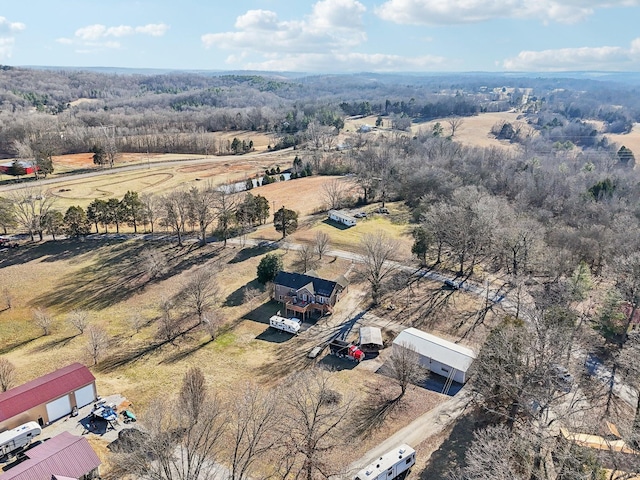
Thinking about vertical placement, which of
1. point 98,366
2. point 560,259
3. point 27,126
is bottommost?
Result: point 98,366

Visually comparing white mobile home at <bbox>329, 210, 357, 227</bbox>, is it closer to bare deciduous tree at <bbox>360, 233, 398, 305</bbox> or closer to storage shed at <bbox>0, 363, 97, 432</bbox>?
bare deciduous tree at <bbox>360, 233, 398, 305</bbox>

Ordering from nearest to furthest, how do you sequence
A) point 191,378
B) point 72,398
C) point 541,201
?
point 191,378
point 72,398
point 541,201

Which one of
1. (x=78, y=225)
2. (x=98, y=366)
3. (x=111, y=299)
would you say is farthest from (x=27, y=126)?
(x=98, y=366)

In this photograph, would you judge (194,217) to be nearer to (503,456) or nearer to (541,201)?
(503,456)

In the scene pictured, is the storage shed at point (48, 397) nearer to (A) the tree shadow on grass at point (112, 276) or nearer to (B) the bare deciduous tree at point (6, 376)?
(B) the bare deciduous tree at point (6, 376)

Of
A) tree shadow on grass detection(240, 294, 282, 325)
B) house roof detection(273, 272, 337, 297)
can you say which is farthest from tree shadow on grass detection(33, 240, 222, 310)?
house roof detection(273, 272, 337, 297)

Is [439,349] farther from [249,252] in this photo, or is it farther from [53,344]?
[53,344]

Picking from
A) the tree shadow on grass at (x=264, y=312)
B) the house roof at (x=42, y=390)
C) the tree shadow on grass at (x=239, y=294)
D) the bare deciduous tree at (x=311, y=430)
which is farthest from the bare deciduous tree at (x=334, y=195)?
the house roof at (x=42, y=390)
